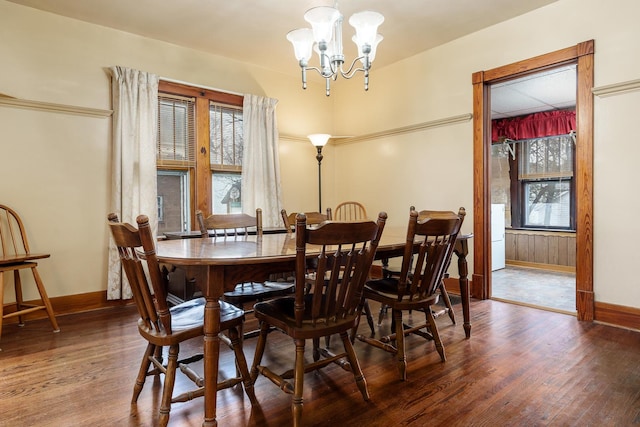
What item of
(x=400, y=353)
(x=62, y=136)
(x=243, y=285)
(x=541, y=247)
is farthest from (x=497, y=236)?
(x=62, y=136)

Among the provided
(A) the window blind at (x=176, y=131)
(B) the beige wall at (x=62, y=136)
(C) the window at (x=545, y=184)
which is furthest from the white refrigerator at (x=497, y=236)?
(B) the beige wall at (x=62, y=136)

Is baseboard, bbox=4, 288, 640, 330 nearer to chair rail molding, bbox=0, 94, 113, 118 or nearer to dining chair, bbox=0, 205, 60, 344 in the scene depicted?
dining chair, bbox=0, 205, 60, 344

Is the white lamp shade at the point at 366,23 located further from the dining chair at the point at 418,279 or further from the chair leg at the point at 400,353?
the chair leg at the point at 400,353

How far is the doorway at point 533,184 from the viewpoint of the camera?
16.3 feet

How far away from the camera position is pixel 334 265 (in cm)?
161

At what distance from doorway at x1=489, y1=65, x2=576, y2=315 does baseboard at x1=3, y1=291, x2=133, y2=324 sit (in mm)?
4209

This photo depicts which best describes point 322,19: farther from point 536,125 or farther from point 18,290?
point 536,125

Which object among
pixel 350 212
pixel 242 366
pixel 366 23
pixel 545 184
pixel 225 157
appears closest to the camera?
pixel 242 366

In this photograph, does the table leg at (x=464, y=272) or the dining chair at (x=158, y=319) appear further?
the table leg at (x=464, y=272)

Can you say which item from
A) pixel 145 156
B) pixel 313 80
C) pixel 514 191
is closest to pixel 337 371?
pixel 145 156

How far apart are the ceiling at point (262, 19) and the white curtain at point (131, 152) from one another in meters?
0.48

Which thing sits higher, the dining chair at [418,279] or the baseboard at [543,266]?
the dining chair at [418,279]

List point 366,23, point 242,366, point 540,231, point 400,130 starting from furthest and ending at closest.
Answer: point 540,231 → point 400,130 → point 366,23 → point 242,366

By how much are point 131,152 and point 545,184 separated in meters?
5.88
